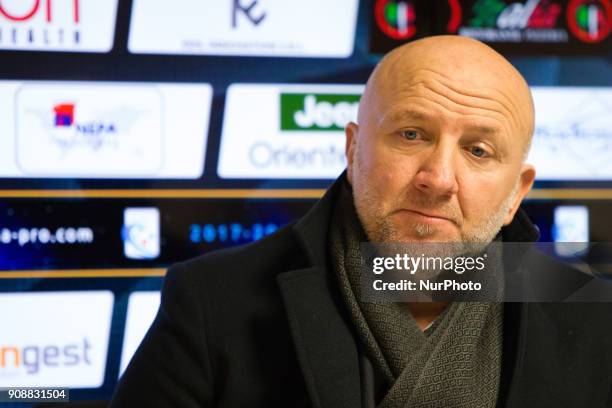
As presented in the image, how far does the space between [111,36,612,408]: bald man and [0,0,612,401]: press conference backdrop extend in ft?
2.66

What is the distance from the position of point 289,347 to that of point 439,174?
1.14ft

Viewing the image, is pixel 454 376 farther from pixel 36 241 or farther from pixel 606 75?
pixel 606 75

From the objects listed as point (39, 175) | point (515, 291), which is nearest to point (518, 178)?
point (515, 291)

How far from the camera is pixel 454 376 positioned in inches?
43.2

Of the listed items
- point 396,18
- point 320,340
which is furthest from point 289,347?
point 396,18

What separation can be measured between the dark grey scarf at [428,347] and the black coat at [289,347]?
3cm

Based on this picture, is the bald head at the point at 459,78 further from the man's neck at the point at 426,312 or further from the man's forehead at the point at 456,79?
the man's neck at the point at 426,312

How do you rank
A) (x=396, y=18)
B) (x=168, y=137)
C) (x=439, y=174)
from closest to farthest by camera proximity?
(x=439, y=174) → (x=168, y=137) → (x=396, y=18)

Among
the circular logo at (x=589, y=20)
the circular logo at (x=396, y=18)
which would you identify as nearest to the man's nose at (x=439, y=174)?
the circular logo at (x=396, y=18)

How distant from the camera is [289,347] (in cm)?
117

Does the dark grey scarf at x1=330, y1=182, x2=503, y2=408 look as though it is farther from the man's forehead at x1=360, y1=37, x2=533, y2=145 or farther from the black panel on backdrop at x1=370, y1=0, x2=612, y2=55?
the black panel on backdrop at x1=370, y1=0, x2=612, y2=55

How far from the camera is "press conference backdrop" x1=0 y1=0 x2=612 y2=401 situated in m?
1.96

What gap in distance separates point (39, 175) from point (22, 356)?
0.46 m

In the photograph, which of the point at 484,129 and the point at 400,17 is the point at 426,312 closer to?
the point at 484,129
